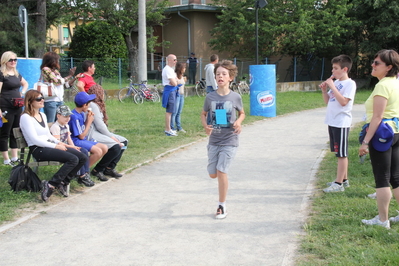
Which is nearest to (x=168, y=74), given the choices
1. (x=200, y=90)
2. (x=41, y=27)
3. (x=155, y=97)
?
(x=155, y=97)

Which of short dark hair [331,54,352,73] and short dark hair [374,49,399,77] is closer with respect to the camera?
short dark hair [374,49,399,77]

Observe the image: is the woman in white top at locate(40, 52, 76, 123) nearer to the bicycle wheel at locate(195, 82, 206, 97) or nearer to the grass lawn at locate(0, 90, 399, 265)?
the grass lawn at locate(0, 90, 399, 265)

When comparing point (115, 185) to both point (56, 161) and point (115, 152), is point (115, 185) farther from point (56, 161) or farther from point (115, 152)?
point (56, 161)

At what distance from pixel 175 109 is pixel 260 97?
14.0 feet

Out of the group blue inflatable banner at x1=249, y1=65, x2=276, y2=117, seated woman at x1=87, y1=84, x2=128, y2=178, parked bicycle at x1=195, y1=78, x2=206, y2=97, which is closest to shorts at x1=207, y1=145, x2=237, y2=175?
seated woman at x1=87, y1=84, x2=128, y2=178

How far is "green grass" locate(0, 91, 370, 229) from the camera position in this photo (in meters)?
5.98

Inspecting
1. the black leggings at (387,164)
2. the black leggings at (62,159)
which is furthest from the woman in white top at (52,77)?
the black leggings at (387,164)

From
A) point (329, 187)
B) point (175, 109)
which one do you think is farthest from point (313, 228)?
point (175, 109)

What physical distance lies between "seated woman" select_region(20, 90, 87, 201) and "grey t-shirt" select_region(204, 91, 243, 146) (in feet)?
6.19

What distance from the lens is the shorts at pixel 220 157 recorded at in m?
5.35

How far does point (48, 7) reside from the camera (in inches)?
933

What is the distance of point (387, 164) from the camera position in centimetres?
471

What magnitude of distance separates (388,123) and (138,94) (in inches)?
602

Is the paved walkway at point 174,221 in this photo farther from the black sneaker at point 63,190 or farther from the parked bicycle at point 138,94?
the parked bicycle at point 138,94
